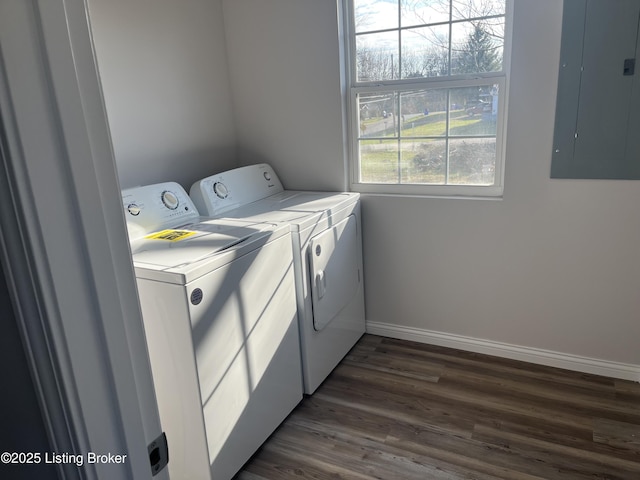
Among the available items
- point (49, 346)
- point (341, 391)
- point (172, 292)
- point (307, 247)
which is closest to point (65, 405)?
A: point (49, 346)

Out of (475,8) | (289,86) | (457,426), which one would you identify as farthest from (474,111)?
(457,426)

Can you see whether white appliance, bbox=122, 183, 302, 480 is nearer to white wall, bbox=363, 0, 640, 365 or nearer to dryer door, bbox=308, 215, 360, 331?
dryer door, bbox=308, 215, 360, 331

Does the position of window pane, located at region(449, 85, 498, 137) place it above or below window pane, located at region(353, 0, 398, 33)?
below

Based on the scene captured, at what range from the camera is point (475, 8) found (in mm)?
2361

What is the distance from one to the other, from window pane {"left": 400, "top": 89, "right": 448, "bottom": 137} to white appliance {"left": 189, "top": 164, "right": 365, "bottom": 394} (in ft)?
1.65

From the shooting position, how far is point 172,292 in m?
1.59

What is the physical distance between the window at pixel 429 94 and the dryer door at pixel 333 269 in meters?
0.41

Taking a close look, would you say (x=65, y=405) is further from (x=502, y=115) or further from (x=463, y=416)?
(x=502, y=115)

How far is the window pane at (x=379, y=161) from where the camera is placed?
9.04 ft

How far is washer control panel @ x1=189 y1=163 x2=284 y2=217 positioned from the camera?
2461 millimetres

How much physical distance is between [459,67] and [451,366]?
1.64 metres

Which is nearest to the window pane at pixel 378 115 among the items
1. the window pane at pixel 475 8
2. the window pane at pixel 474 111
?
the window pane at pixel 474 111

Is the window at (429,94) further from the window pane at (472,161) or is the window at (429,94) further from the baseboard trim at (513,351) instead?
the baseboard trim at (513,351)

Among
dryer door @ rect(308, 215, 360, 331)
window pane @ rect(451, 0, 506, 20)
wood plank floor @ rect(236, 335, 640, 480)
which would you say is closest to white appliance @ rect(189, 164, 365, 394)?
dryer door @ rect(308, 215, 360, 331)
